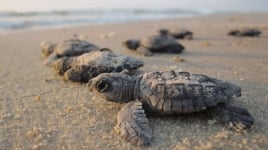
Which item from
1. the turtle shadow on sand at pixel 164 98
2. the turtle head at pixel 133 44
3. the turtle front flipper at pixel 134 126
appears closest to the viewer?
the turtle front flipper at pixel 134 126

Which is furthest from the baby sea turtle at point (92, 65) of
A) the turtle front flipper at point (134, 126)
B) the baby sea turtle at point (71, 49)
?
the turtle front flipper at point (134, 126)

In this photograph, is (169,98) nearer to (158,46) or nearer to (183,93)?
(183,93)

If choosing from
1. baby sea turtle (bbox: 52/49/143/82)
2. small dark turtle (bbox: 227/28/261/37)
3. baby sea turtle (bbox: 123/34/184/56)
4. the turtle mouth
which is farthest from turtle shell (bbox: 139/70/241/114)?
small dark turtle (bbox: 227/28/261/37)

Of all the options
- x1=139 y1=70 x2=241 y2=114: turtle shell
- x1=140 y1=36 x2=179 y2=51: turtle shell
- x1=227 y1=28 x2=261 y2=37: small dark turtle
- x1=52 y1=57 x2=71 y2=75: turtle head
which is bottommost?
x1=227 y1=28 x2=261 y2=37: small dark turtle

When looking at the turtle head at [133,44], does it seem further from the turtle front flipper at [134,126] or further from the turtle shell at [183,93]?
the turtle front flipper at [134,126]

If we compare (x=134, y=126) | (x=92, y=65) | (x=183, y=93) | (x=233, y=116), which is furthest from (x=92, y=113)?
(x=233, y=116)

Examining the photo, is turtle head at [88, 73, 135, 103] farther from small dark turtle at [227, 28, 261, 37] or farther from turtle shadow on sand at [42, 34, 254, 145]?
small dark turtle at [227, 28, 261, 37]
